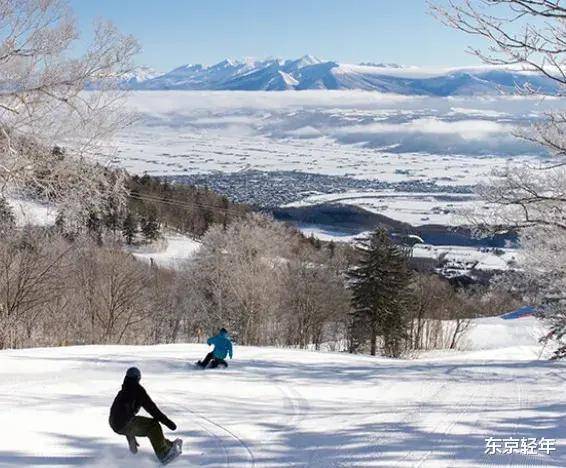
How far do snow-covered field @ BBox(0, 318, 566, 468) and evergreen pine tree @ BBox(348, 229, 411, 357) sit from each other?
2195 centimetres

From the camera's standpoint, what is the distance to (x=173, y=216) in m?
90.0

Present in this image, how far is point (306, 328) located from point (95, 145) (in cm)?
3352

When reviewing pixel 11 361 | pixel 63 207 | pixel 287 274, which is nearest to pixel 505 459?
pixel 63 207

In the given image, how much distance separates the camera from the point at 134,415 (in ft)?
23.1

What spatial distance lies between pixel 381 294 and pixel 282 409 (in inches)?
1140

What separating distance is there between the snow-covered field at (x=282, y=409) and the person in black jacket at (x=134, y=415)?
35cm

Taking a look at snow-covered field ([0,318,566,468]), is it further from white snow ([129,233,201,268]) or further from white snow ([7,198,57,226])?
white snow ([129,233,201,268])

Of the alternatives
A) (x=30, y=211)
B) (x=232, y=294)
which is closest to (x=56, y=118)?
(x=30, y=211)

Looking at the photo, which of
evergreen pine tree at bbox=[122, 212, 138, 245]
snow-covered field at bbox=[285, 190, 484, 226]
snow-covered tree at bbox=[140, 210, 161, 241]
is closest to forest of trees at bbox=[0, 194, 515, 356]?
evergreen pine tree at bbox=[122, 212, 138, 245]

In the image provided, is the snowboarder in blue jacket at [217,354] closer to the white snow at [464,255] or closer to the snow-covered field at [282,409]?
the snow-covered field at [282,409]

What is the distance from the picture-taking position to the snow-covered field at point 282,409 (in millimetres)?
7457

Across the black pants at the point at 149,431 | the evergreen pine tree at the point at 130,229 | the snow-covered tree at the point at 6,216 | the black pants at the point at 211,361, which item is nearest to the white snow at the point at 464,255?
the evergreen pine tree at the point at 130,229

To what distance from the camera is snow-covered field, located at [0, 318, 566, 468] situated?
24.5 feet

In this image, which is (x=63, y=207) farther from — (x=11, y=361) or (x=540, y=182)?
(x=540, y=182)
